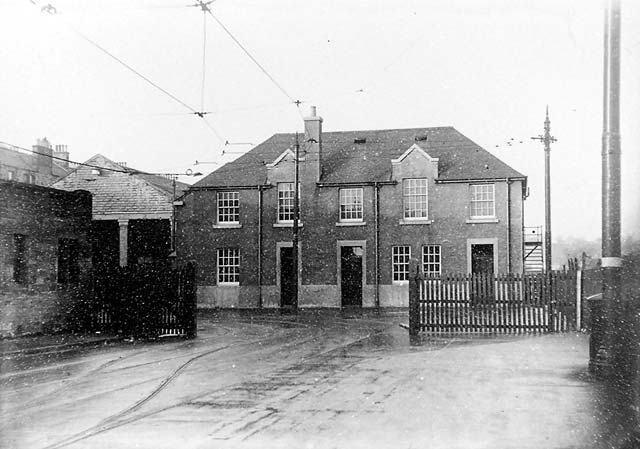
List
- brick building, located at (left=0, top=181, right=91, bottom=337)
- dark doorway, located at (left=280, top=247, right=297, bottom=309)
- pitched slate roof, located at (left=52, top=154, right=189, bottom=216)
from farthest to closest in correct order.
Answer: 1. pitched slate roof, located at (left=52, top=154, right=189, bottom=216)
2. dark doorway, located at (left=280, top=247, right=297, bottom=309)
3. brick building, located at (left=0, top=181, right=91, bottom=337)

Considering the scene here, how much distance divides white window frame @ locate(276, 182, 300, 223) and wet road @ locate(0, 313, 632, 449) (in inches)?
807

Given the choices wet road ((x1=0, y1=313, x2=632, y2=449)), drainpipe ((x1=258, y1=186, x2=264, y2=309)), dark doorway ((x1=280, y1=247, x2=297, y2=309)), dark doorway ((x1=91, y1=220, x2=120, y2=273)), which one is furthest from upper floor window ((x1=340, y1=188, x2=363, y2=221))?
wet road ((x1=0, y1=313, x2=632, y2=449))

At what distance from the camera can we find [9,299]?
19.3 meters

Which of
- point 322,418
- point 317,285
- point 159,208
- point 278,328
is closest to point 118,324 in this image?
point 278,328

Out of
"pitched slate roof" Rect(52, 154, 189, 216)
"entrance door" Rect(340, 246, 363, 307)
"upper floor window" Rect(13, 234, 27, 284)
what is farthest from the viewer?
"pitched slate roof" Rect(52, 154, 189, 216)

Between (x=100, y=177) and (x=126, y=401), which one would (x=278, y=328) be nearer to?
(x=126, y=401)

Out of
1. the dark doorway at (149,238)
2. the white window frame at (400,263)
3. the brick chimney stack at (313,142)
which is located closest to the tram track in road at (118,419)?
the white window frame at (400,263)

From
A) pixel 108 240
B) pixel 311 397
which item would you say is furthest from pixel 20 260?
pixel 108 240

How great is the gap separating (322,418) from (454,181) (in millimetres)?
27663

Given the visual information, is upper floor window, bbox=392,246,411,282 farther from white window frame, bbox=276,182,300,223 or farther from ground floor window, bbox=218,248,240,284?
ground floor window, bbox=218,248,240,284

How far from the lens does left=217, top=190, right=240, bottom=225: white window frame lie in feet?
121

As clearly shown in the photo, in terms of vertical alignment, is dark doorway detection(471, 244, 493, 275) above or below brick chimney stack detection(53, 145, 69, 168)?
below

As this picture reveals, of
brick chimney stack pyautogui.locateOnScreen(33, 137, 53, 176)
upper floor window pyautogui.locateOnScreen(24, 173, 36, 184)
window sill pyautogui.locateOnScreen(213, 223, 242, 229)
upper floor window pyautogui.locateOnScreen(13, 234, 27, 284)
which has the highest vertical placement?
brick chimney stack pyautogui.locateOnScreen(33, 137, 53, 176)

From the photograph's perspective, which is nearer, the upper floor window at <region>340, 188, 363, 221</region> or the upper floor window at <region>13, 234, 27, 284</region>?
the upper floor window at <region>13, 234, 27, 284</region>
